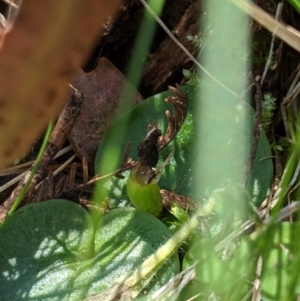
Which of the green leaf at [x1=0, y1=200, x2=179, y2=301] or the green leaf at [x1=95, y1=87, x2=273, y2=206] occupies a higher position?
the green leaf at [x1=95, y1=87, x2=273, y2=206]

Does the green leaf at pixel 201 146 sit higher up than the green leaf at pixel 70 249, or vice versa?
the green leaf at pixel 201 146

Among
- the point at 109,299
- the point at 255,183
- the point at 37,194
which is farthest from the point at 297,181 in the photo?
the point at 37,194

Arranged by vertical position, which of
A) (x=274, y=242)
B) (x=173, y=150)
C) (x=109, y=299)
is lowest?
(x=109, y=299)

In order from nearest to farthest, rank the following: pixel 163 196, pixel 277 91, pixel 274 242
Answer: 1. pixel 274 242
2. pixel 163 196
3. pixel 277 91

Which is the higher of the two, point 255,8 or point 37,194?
point 255,8

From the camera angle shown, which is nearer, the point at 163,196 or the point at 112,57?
the point at 163,196

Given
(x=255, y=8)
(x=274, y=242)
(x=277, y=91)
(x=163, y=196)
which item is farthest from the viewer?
(x=277, y=91)

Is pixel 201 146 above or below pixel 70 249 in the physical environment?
above

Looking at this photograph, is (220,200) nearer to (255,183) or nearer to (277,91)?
(255,183)
